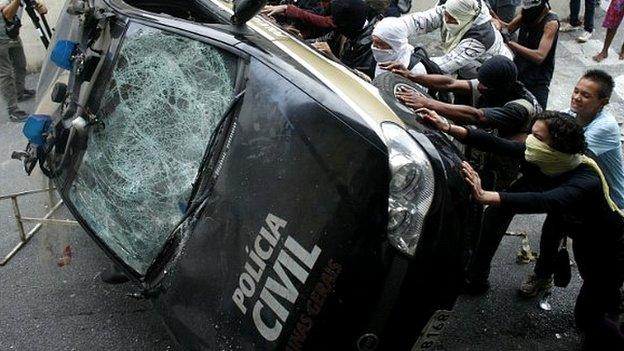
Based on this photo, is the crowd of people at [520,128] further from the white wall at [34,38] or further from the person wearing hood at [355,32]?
the white wall at [34,38]

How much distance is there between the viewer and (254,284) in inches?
83.1

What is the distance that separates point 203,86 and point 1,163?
124 inches

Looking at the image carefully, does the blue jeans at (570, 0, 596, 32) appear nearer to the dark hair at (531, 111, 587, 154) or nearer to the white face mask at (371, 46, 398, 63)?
the white face mask at (371, 46, 398, 63)

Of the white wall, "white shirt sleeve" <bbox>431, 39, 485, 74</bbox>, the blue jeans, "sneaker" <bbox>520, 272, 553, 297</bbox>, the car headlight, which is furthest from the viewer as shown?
the blue jeans

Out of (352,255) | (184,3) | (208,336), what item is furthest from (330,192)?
(184,3)

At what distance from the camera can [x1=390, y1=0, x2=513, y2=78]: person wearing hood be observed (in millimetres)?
3828

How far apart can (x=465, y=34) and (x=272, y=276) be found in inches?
99.4

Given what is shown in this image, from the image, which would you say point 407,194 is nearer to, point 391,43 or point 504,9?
point 391,43

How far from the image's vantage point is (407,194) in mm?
1998

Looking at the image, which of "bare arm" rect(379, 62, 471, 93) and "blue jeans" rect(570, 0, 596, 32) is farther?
"blue jeans" rect(570, 0, 596, 32)

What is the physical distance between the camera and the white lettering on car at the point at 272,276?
2.03m

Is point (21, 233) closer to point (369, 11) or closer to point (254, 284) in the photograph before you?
point (254, 284)

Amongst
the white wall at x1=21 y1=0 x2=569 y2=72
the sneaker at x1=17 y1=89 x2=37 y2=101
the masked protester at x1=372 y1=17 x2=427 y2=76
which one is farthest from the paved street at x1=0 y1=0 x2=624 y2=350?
the white wall at x1=21 y1=0 x2=569 y2=72

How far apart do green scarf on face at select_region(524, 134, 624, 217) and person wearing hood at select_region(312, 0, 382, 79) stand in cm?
131
